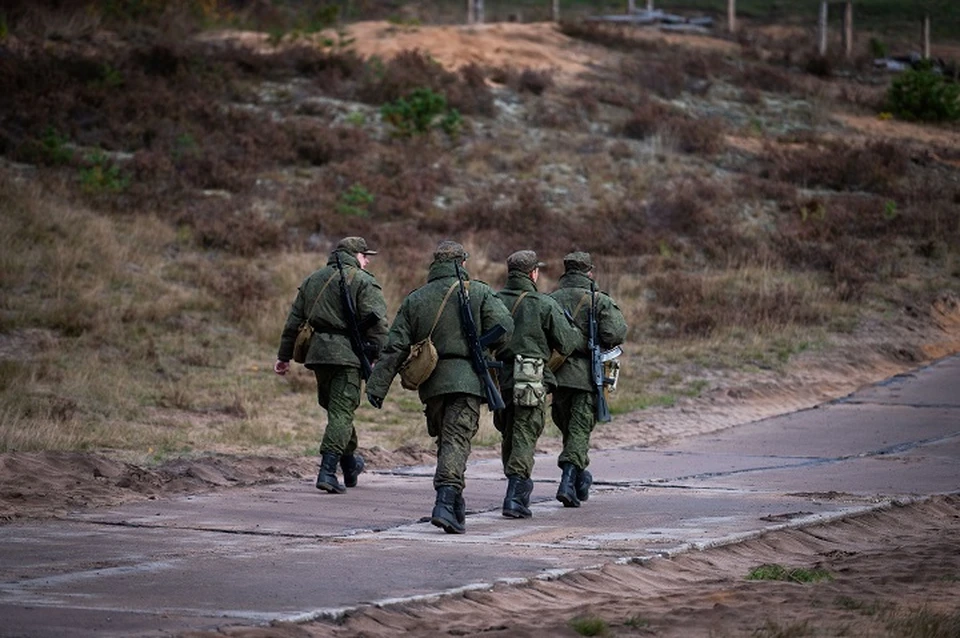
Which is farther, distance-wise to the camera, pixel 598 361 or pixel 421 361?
pixel 598 361

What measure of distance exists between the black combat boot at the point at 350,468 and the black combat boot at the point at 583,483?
218cm

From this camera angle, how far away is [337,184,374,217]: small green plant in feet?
98.6

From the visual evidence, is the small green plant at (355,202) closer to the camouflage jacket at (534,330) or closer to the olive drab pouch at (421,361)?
the camouflage jacket at (534,330)

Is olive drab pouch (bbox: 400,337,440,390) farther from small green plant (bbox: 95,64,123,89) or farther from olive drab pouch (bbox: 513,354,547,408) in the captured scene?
small green plant (bbox: 95,64,123,89)

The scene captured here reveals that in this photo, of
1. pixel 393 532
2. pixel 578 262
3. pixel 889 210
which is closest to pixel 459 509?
pixel 393 532

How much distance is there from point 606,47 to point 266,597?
135ft

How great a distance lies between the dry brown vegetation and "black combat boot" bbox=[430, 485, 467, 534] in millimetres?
4965

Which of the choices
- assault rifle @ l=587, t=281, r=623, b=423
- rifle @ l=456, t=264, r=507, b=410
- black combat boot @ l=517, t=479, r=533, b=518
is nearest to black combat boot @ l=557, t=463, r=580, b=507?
assault rifle @ l=587, t=281, r=623, b=423

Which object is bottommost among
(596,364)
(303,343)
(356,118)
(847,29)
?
(596,364)

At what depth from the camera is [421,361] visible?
36.7 feet

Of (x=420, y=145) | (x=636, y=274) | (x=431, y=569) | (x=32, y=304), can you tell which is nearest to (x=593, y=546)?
(x=431, y=569)

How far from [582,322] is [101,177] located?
1783cm

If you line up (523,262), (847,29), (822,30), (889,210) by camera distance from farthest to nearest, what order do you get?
(847,29) → (822,30) → (889,210) → (523,262)

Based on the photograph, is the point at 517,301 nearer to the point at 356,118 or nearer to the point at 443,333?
the point at 443,333
